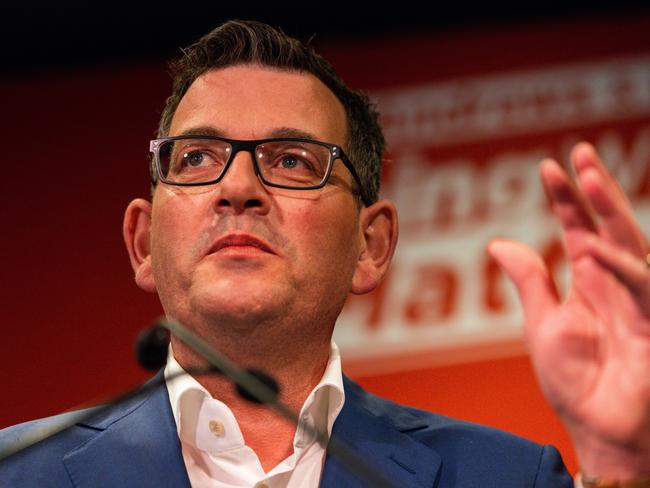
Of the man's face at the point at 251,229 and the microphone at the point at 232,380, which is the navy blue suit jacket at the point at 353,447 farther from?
the microphone at the point at 232,380

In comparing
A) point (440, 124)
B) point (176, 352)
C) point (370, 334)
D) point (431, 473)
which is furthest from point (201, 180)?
point (440, 124)

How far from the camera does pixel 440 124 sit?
10.3 feet

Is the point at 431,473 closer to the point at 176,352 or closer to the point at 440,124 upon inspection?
the point at 176,352

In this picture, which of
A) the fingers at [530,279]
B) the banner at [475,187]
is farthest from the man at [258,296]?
the banner at [475,187]

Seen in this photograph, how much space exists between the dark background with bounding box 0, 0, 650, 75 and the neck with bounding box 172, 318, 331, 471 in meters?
1.67

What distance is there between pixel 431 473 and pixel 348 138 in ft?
2.08

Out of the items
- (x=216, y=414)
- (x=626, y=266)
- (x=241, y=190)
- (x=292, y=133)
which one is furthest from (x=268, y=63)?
(x=626, y=266)

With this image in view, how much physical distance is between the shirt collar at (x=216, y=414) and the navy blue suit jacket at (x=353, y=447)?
19mm

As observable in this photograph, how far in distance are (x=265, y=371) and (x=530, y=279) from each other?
0.60m

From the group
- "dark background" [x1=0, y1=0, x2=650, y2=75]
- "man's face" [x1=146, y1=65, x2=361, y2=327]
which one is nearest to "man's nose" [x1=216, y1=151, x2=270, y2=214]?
"man's face" [x1=146, y1=65, x2=361, y2=327]

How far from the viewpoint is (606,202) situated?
123cm

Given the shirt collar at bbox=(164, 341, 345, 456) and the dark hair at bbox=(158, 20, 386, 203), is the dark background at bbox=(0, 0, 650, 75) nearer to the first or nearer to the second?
the dark hair at bbox=(158, 20, 386, 203)

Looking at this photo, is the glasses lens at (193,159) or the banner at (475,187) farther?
the banner at (475,187)

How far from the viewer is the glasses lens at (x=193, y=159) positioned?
176 cm
